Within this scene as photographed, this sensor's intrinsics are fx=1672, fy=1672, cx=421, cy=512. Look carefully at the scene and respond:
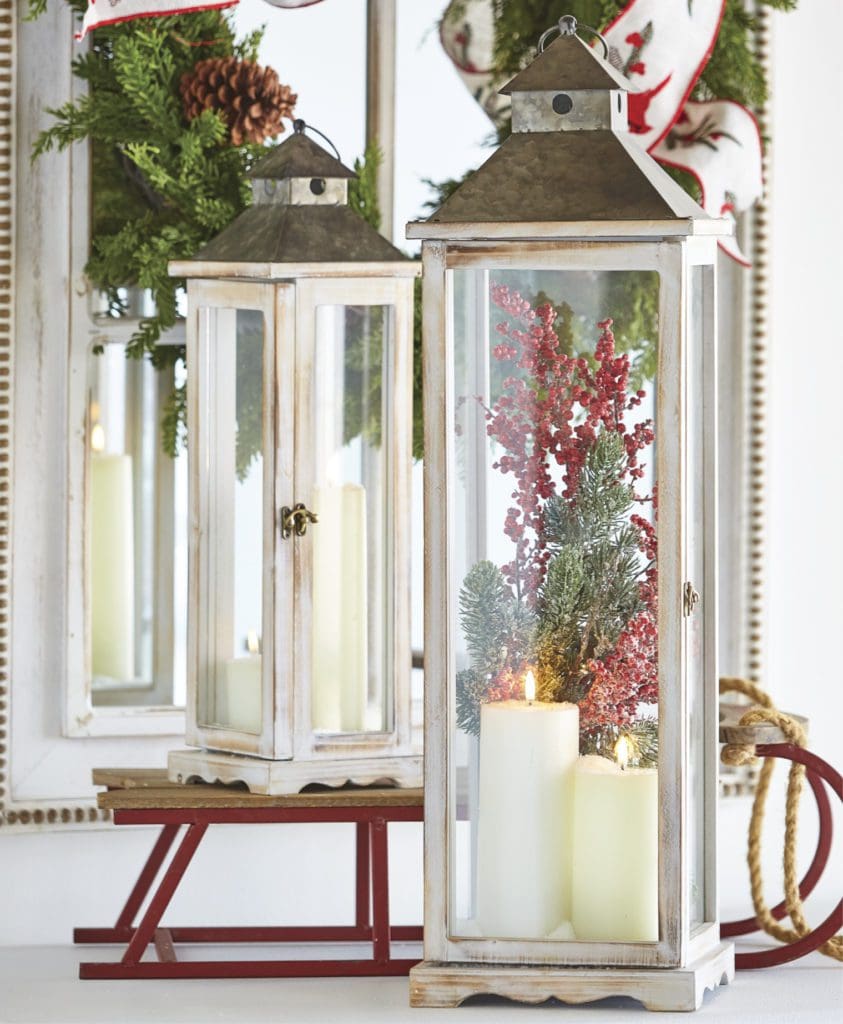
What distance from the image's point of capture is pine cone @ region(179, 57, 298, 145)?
1.35 metres

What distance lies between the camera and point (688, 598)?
3.42 ft

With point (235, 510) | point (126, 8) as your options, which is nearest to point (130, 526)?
point (235, 510)

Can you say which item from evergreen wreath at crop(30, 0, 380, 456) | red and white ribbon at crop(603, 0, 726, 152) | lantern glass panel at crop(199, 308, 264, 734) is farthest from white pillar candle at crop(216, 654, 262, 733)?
red and white ribbon at crop(603, 0, 726, 152)

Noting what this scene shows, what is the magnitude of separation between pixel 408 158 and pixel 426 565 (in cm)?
55

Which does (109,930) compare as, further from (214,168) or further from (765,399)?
(765,399)

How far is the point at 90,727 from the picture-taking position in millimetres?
1430

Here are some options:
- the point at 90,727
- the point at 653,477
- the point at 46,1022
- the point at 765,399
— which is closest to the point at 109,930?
the point at 90,727

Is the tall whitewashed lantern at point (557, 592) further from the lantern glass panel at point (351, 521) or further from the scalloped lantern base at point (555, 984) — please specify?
the lantern glass panel at point (351, 521)

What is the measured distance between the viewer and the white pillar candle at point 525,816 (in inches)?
41.0

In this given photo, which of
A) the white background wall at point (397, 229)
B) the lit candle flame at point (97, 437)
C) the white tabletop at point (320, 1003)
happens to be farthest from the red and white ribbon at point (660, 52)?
the white tabletop at point (320, 1003)

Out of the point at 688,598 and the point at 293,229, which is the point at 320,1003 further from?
the point at 293,229

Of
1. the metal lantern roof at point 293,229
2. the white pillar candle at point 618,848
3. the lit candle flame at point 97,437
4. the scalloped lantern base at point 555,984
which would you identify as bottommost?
the scalloped lantern base at point 555,984

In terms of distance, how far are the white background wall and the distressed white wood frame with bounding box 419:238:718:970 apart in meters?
0.46

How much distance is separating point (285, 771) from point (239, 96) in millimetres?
557
